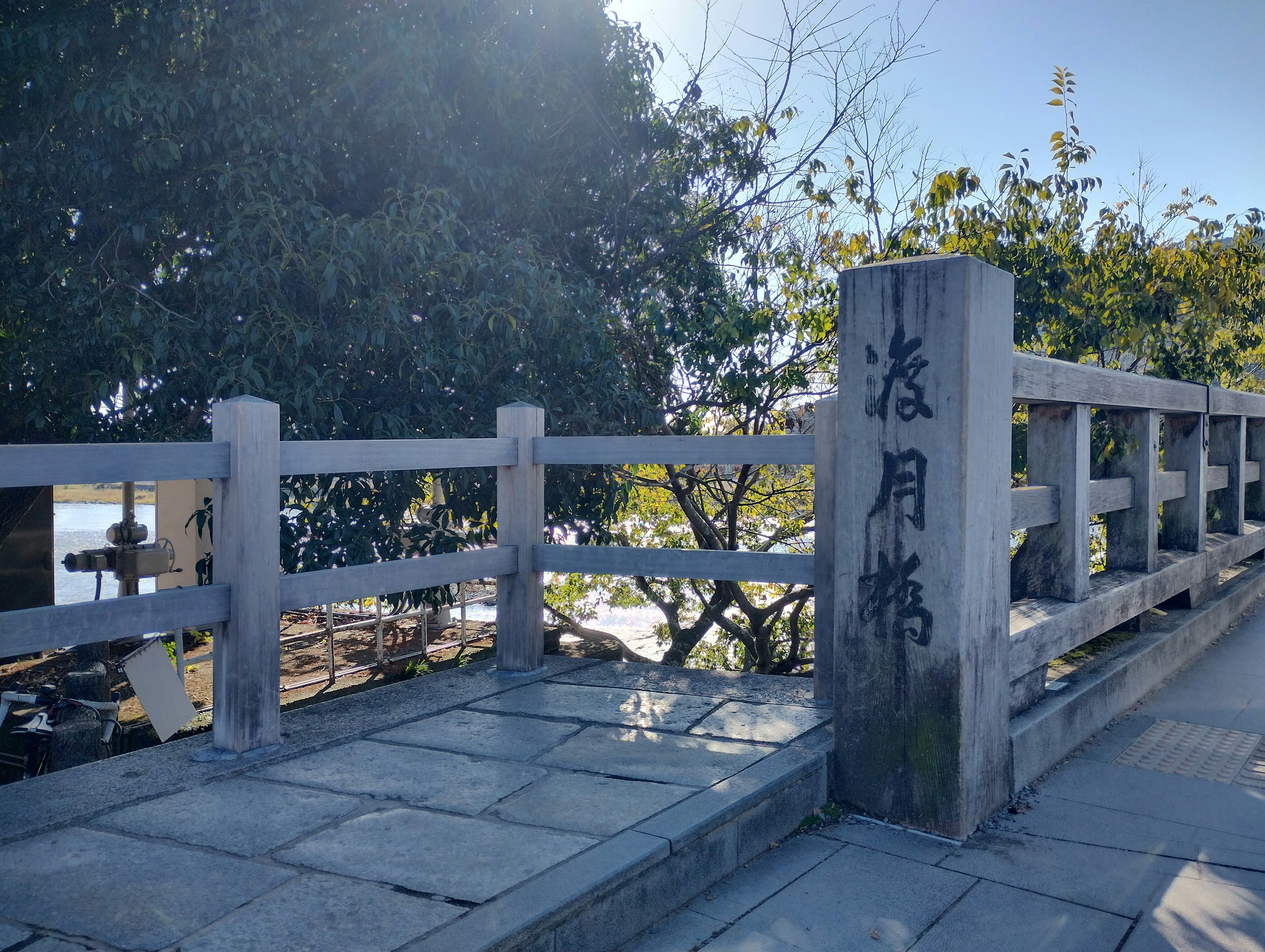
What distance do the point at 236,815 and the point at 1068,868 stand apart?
9.19 ft

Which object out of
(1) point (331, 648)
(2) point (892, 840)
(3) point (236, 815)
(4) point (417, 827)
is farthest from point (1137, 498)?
(1) point (331, 648)

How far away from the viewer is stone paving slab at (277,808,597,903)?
8.79 ft

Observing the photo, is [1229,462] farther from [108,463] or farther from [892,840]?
[108,463]

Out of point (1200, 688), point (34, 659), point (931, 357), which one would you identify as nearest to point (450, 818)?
point (931, 357)

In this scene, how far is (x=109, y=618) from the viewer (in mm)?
3391

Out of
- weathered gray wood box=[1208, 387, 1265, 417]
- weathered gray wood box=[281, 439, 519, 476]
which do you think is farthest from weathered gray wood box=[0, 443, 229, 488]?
weathered gray wood box=[1208, 387, 1265, 417]

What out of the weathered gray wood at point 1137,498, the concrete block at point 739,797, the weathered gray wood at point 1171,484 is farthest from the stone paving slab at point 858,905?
the weathered gray wood at point 1171,484

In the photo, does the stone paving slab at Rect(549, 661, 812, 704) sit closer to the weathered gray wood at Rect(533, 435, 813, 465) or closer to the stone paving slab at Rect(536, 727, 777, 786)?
the stone paving slab at Rect(536, 727, 777, 786)

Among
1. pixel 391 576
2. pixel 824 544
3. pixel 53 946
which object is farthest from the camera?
pixel 824 544

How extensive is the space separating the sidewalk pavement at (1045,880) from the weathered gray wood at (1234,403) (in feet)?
12.3

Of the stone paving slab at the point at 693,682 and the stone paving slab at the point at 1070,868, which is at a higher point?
the stone paving slab at the point at 693,682

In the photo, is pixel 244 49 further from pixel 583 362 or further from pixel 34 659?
pixel 34 659

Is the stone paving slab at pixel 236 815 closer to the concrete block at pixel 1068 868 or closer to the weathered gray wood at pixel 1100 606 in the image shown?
the concrete block at pixel 1068 868

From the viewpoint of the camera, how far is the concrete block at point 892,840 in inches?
137
